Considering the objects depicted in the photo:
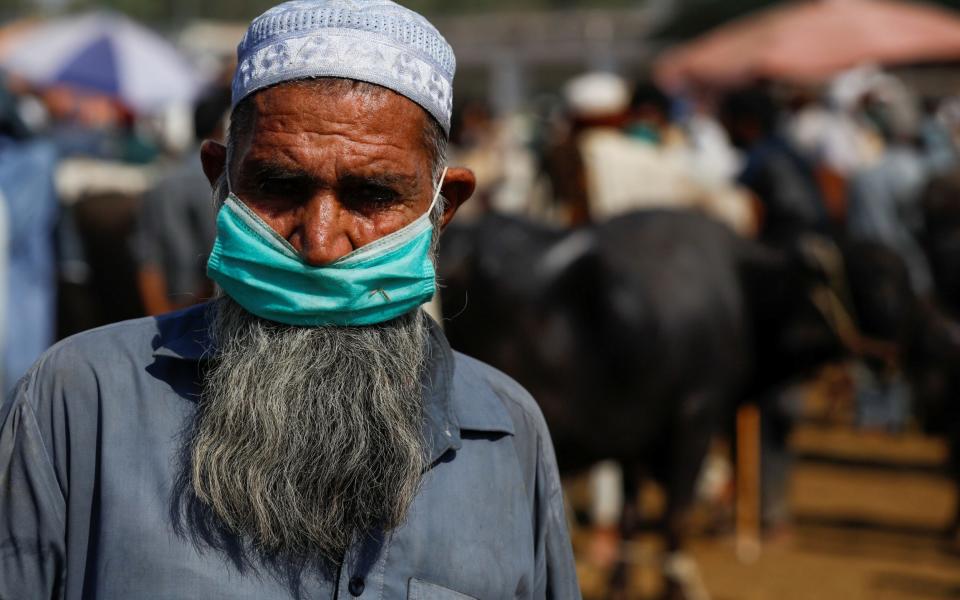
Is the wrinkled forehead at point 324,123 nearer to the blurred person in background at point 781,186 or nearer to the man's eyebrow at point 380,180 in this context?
the man's eyebrow at point 380,180

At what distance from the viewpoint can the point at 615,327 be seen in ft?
19.2

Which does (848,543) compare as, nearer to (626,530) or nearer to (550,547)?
(626,530)

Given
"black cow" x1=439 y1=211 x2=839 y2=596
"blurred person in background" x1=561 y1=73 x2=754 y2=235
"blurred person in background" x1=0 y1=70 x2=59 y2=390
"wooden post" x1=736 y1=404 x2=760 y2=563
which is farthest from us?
"wooden post" x1=736 y1=404 x2=760 y2=563

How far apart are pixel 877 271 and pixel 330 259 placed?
5.54 metres

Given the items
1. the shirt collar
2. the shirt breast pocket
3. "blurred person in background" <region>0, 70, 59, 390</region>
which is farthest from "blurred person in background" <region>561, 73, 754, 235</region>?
the shirt breast pocket

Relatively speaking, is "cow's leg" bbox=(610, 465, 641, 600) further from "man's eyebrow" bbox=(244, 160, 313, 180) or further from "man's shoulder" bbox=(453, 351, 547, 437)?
"man's eyebrow" bbox=(244, 160, 313, 180)

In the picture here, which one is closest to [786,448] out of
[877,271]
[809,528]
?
[809,528]

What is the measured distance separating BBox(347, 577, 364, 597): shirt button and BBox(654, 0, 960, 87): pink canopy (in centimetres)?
1100

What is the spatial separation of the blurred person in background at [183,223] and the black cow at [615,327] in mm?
1006

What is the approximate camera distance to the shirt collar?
77.4 inches

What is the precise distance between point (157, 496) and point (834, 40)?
11.4 meters

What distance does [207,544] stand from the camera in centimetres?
183

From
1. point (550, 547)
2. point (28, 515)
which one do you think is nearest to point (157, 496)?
point (28, 515)

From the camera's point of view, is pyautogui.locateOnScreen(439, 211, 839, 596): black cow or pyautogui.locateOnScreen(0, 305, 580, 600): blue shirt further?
pyautogui.locateOnScreen(439, 211, 839, 596): black cow
